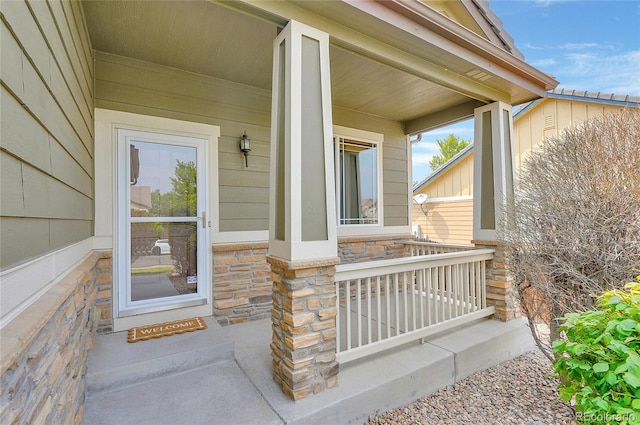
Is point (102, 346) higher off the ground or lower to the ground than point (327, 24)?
lower

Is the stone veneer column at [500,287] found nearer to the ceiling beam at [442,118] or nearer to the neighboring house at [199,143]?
the neighboring house at [199,143]

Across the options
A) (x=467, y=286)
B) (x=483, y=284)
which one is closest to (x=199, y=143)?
(x=467, y=286)

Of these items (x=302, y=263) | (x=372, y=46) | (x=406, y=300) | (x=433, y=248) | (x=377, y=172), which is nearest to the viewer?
(x=302, y=263)

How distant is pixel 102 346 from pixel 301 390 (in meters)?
1.90

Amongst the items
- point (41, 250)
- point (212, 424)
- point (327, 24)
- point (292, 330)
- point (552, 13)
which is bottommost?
point (212, 424)

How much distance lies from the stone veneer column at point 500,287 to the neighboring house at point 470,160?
302 cm

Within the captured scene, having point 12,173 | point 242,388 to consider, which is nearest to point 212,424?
point 242,388

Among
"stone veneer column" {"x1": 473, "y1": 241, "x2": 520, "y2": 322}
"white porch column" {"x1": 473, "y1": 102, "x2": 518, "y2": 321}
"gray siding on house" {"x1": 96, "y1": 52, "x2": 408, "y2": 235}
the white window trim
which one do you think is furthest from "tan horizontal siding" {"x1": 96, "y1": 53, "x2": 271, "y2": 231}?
"stone veneer column" {"x1": 473, "y1": 241, "x2": 520, "y2": 322}

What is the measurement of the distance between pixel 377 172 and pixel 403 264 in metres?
2.45

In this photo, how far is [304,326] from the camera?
2207 millimetres

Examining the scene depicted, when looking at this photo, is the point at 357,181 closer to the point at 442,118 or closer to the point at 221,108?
the point at 442,118

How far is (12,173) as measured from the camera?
3.11 feet

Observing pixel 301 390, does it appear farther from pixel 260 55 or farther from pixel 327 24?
pixel 260 55

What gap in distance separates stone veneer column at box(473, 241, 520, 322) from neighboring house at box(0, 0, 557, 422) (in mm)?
100
